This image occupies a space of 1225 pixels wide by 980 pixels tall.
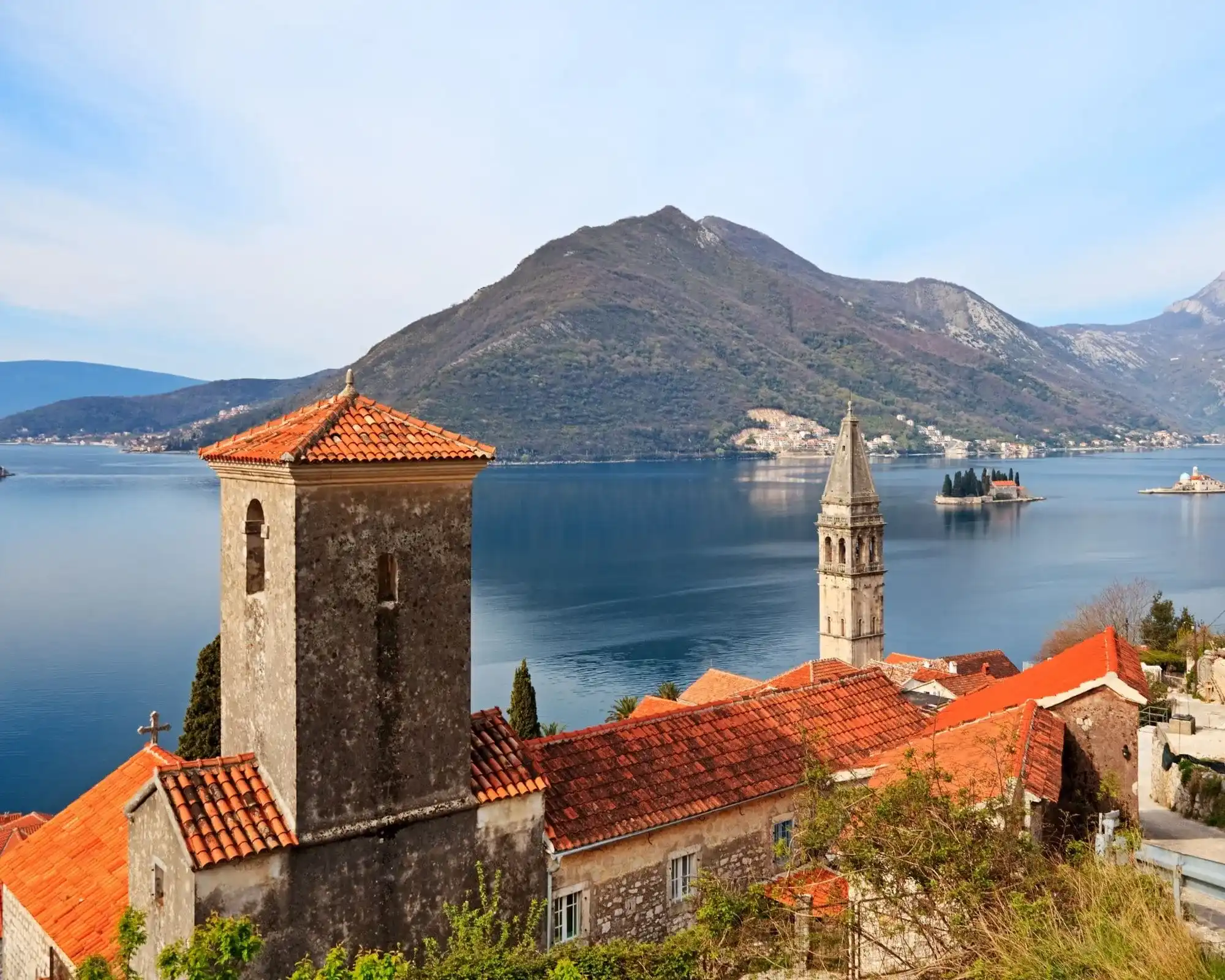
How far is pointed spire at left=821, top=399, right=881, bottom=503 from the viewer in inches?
1245

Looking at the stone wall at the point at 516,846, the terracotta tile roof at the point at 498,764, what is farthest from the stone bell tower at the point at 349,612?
the stone wall at the point at 516,846

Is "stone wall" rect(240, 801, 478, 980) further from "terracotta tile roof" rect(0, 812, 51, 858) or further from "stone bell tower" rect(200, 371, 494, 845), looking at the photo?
"terracotta tile roof" rect(0, 812, 51, 858)

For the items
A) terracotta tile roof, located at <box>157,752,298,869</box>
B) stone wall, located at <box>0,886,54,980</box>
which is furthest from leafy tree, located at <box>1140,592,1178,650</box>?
stone wall, located at <box>0,886,54,980</box>

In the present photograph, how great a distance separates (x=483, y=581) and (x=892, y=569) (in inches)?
1338

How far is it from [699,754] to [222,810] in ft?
17.9

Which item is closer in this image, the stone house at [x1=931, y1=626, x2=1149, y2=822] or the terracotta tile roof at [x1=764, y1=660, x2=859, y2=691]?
the stone house at [x1=931, y1=626, x2=1149, y2=822]

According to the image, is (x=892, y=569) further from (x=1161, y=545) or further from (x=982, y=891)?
(x=982, y=891)

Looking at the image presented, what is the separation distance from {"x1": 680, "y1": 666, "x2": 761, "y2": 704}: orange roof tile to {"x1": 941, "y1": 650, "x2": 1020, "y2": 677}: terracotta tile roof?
28.2 feet

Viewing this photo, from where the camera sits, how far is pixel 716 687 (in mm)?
26016

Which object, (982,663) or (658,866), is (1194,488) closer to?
(982,663)

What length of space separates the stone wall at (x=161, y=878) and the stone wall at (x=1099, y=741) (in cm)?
984

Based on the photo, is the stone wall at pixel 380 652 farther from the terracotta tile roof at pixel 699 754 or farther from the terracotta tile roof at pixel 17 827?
the terracotta tile roof at pixel 17 827

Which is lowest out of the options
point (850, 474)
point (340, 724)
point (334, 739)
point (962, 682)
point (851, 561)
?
point (962, 682)

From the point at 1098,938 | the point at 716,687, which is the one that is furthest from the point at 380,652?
the point at 716,687
